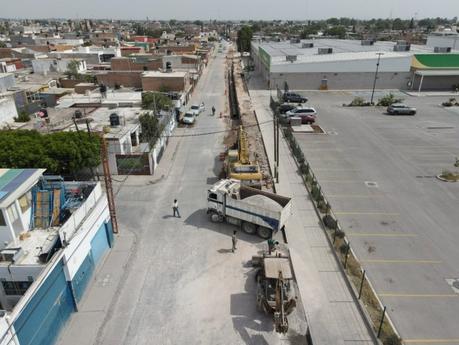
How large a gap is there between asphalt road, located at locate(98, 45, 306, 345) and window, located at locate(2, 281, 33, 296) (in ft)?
10.4

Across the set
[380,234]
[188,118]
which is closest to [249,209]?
[380,234]

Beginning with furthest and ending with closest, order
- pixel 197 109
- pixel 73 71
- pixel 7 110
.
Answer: pixel 73 71
pixel 197 109
pixel 7 110

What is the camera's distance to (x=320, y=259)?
51.9ft

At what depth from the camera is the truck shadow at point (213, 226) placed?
58.0 ft

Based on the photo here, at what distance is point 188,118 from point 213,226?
68.8 feet

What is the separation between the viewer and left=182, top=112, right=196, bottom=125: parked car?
36906mm

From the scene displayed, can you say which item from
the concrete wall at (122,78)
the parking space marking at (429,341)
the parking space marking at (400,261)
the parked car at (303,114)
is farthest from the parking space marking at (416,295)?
the concrete wall at (122,78)

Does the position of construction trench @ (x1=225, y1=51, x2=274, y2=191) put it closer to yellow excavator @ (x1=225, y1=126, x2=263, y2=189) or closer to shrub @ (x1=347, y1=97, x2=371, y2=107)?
yellow excavator @ (x1=225, y1=126, x2=263, y2=189)

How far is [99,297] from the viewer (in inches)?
543

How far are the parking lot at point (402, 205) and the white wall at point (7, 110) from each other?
27.6 meters

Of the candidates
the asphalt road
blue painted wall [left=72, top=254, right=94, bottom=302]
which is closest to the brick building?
the asphalt road

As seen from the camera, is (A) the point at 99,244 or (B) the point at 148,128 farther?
Answer: (B) the point at 148,128

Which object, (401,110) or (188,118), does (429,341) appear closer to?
(188,118)

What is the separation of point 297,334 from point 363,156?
753 inches
